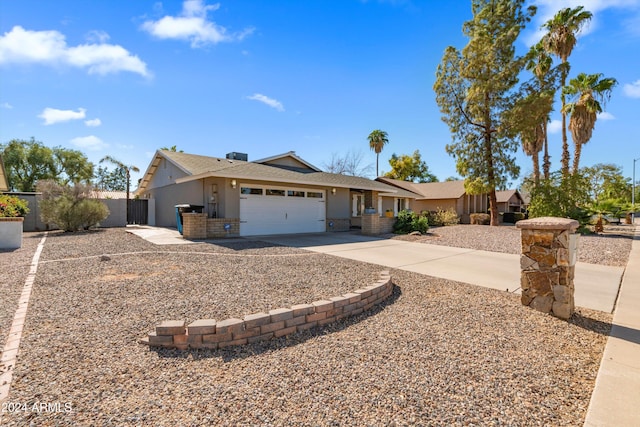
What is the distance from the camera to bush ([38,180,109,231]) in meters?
12.3

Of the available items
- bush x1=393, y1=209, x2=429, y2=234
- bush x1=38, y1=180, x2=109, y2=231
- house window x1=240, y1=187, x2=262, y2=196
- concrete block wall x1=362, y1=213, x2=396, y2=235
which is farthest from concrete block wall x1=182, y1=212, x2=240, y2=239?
bush x1=393, y1=209, x2=429, y2=234

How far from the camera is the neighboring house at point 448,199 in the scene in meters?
26.8

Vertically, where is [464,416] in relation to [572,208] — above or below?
below

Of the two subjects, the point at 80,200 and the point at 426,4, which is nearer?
the point at 426,4

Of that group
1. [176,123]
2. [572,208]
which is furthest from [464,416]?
[176,123]

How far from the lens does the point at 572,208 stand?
1451cm

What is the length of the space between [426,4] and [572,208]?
11999 millimetres

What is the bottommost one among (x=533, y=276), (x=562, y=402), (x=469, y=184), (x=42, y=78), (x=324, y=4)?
(x=562, y=402)

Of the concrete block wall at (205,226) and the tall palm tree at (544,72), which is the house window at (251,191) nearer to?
the concrete block wall at (205,226)

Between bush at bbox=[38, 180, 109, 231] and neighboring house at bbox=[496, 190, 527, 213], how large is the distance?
110ft

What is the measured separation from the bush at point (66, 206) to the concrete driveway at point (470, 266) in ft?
32.3

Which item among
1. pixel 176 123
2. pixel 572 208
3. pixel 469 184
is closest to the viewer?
pixel 572 208

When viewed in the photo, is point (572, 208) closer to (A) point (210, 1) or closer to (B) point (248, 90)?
(B) point (248, 90)

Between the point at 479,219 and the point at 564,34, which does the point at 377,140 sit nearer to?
the point at 479,219
